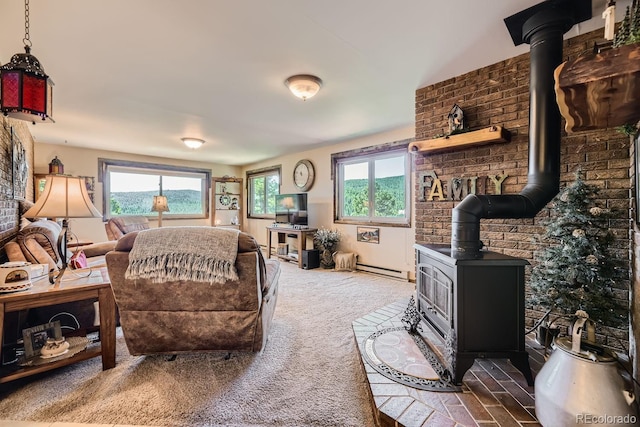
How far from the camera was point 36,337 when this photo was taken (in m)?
1.79

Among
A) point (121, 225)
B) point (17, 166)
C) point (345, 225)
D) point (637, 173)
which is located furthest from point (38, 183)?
point (637, 173)

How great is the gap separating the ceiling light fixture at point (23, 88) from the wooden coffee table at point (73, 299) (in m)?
1.03

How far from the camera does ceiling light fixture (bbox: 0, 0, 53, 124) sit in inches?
58.1

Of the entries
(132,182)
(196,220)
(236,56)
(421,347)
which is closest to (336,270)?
(421,347)

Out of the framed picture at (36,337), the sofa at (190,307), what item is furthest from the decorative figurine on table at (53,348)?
the sofa at (190,307)

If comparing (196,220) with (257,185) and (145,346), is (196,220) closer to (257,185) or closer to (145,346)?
(257,185)

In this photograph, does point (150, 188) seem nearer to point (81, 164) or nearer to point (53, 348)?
point (81, 164)

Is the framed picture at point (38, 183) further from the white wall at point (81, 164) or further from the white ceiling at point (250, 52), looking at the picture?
the white ceiling at point (250, 52)

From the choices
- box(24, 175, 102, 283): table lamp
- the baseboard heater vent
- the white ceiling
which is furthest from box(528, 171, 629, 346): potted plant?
box(24, 175, 102, 283): table lamp

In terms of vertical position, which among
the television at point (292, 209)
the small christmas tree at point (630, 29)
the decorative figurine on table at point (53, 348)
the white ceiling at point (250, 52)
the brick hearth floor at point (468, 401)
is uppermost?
the white ceiling at point (250, 52)

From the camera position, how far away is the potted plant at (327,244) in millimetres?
5020

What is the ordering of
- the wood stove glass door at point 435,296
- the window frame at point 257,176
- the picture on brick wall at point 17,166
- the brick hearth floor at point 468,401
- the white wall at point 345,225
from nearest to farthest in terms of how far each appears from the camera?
1. the brick hearth floor at point 468,401
2. the wood stove glass door at point 435,296
3. the picture on brick wall at point 17,166
4. the white wall at point 345,225
5. the window frame at point 257,176

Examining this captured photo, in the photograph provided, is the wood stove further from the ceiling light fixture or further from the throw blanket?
the ceiling light fixture

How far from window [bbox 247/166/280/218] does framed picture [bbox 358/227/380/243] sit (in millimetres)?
2546
